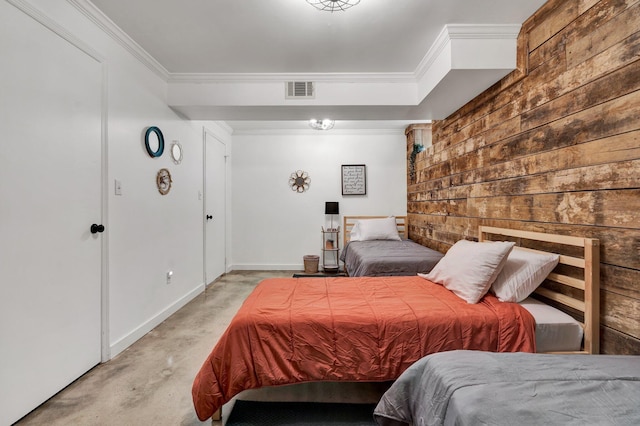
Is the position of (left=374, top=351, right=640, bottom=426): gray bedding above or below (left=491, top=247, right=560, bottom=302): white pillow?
below

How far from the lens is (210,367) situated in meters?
1.42

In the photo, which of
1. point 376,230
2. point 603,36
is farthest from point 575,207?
point 376,230

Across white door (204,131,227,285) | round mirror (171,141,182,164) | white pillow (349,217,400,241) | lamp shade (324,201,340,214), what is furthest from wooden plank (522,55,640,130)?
white door (204,131,227,285)

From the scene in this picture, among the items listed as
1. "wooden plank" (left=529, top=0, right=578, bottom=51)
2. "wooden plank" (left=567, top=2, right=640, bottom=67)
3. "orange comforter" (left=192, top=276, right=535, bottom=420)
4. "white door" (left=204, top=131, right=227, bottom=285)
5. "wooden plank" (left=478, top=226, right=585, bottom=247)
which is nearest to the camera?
"wooden plank" (left=567, top=2, right=640, bottom=67)

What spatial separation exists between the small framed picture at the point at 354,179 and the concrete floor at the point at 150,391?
3271 millimetres

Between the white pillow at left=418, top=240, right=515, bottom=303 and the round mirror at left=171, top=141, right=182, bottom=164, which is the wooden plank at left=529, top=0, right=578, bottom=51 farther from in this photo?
the round mirror at left=171, top=141, right=182, bottom=164

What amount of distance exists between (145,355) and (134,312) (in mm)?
408

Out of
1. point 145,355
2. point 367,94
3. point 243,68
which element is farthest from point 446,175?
point 145,355

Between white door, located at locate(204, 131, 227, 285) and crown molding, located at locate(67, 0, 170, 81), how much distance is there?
1.21 meters

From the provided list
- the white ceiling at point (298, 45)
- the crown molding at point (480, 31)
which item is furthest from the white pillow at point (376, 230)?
the crown molding at point (480, 31)

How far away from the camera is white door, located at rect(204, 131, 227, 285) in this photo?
393 cm

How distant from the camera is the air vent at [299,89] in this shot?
9.32 feet

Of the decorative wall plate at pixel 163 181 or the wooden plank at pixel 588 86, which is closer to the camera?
the wooden plank at pixel 588 86

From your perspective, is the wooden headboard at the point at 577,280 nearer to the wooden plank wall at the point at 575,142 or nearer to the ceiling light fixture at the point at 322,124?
the wooden plank wall at the point at 575,142
